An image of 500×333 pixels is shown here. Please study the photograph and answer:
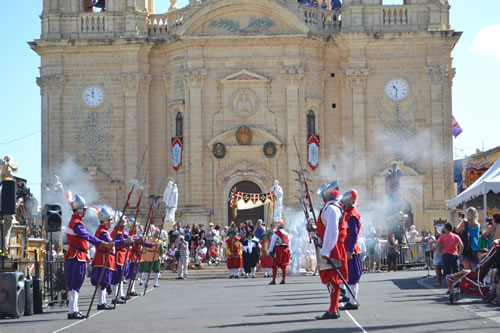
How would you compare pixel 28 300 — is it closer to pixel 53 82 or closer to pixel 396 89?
pixel 53 82

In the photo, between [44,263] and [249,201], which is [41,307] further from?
[249,201]

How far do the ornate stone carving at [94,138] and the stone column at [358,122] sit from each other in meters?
11.3

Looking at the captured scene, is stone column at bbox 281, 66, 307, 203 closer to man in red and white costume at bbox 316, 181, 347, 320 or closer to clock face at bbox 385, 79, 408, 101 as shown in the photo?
clock face at bbox 385, 79, 408, 101

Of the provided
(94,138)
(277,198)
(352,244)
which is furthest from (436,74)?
(352,244)

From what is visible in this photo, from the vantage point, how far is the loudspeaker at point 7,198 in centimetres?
1850

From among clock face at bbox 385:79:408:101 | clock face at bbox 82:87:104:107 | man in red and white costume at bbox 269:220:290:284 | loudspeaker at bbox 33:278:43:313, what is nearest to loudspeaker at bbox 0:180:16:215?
loudspeaker at bbox 33:278:43:313

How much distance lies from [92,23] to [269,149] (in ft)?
Result: 34.3

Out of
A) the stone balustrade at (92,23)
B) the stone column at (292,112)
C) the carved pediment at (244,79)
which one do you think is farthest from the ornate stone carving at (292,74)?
the stone balustrade at (92,23)

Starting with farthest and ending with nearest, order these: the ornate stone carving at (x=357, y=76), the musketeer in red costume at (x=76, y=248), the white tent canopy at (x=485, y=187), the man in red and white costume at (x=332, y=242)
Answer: the ornate stone carving at (x=357, y=76)
the white tent canopy at (x=485, y=187)
the musketeer in red costume at (x=76, y=248)
the man in red and white costume at (x=332, y=242)

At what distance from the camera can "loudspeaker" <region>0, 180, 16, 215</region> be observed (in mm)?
18500

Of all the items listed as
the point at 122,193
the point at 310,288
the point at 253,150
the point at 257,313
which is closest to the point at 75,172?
the point at 122,193

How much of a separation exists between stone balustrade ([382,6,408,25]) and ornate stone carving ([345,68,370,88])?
256cm

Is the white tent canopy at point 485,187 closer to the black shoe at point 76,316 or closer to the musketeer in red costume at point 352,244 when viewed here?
the musketeer in red costume at point 352,244

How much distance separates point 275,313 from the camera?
A: 1772cm
